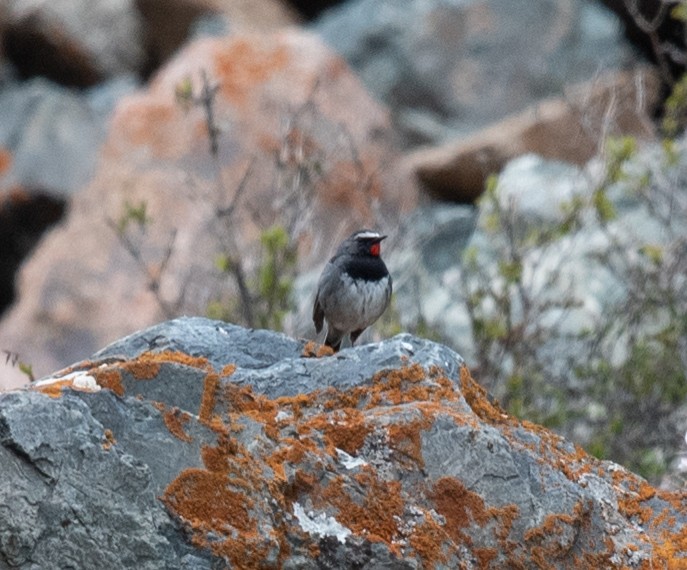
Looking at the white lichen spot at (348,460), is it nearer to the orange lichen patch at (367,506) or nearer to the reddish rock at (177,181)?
the orange lichen patch at (367,506)

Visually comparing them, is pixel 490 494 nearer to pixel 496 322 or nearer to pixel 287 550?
pixel 287 550

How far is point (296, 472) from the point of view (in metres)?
4.65

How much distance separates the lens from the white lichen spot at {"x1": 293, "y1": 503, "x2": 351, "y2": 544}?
452cm

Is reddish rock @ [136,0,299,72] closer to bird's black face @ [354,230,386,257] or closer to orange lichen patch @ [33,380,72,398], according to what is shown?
bird's black face @ [354,230,386,257]

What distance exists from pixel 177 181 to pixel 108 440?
11380 millimetres

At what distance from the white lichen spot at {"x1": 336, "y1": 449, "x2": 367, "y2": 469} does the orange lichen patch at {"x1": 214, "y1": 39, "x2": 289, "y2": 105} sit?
1158cm

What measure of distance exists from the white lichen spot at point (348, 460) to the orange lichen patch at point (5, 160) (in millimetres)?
13615

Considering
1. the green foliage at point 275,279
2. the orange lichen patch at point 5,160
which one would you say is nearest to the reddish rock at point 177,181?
the orange lichen patch at point 5,160

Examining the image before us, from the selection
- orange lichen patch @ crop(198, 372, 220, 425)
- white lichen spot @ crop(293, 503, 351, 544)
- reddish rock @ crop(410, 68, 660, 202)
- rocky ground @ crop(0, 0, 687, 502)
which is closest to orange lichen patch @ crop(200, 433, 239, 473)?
orange lichen patch @ crop(198, 372, 220, 425)

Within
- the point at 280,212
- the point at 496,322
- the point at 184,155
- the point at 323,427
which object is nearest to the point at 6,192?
the point at 184,155

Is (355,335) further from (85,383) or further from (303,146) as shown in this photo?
(85,383)

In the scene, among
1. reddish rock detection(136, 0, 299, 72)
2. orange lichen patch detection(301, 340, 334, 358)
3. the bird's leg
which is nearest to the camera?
orange lichen patch detection(301, 340, 334, 358)

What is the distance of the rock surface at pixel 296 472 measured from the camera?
4.23 meters

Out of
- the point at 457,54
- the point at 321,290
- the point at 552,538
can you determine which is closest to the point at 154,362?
the point at 552,538
